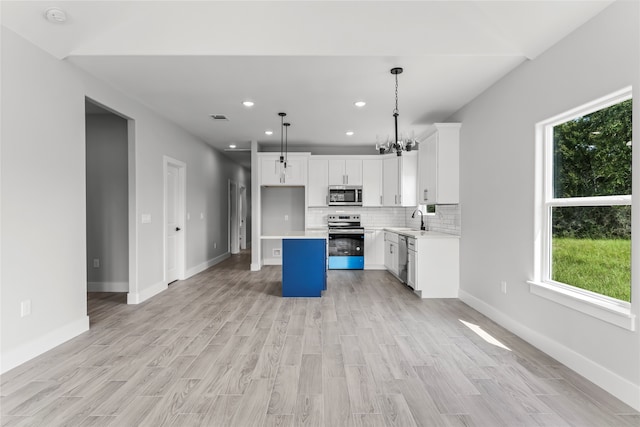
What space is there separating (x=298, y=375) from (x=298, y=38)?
2.81 m

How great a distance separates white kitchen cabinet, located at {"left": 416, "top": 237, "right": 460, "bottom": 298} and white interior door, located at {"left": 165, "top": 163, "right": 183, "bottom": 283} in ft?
12.7

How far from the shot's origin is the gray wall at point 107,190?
202 inches

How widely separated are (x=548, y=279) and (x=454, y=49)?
87.0 inches

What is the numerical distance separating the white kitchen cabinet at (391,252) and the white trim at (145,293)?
3771mm

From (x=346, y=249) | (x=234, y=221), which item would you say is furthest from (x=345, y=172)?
(x=234, y=221)

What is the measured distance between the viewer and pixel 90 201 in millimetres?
5172

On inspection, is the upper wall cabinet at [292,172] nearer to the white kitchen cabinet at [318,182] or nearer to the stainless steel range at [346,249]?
the white kitchen cabinet at [318,182]

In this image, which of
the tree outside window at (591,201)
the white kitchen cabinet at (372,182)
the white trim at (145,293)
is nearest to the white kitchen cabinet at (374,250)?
the white kitchen cabinet at (372,182)

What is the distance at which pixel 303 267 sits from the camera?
5035mm

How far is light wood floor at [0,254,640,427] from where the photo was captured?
206cm

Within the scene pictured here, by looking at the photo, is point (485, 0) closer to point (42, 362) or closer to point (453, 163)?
point (453, 163)

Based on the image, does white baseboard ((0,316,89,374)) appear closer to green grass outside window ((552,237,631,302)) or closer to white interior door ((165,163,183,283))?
white interior door ((165,163,183,283))

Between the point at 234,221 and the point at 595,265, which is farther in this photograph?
the point at 234,221

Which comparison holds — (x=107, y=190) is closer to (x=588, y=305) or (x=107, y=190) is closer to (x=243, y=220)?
(x=588, y=305)
